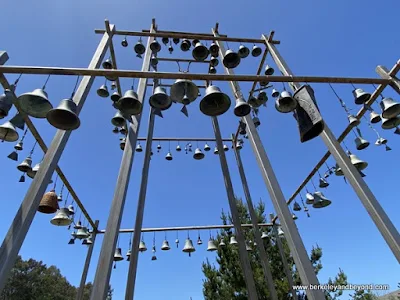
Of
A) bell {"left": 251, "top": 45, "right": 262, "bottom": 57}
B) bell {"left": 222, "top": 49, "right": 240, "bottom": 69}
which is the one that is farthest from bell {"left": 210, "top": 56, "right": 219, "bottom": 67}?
bell {"left": 222, "top": 49, "right": 240, "bottom": 69}

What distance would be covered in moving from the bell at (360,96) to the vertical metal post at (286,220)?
175cm

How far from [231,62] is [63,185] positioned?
487 centimetres

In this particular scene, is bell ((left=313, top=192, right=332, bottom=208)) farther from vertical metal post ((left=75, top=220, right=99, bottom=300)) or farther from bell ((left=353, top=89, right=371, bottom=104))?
vertical metal post ((left=75, top=220, right=99, bottom=300))

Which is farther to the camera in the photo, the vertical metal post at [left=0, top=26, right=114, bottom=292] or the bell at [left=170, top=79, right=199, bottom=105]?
the bell at [left=170, top=79, right=199, bottom=105]

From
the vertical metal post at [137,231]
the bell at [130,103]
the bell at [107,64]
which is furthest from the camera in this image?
the bell at [107,64]

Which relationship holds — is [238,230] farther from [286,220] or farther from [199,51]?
[199,51]

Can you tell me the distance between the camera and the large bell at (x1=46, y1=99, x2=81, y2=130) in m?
3.03

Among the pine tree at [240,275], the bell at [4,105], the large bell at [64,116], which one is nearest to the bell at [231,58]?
the large bell at [64,116]

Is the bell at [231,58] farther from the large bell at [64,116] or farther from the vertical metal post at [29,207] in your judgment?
the large bell at [64,116]

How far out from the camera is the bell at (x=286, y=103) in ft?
11.9

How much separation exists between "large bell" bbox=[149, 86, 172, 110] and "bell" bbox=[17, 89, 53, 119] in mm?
1265

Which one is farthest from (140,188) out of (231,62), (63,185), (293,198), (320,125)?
(293,198)

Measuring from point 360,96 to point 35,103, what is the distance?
4.82 metres

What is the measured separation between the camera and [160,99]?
356cm
